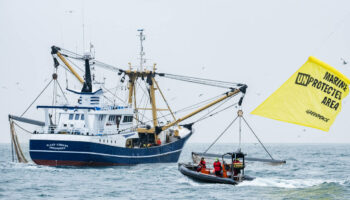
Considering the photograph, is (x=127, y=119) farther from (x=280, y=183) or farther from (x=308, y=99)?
(x=308, y=99)

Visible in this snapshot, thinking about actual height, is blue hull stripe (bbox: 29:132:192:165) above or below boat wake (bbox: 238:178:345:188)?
above

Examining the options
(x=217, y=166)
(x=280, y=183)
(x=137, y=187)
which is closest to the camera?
(x=217, y=166)

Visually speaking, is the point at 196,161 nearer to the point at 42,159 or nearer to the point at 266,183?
the point at 266,183

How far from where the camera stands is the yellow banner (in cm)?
2362

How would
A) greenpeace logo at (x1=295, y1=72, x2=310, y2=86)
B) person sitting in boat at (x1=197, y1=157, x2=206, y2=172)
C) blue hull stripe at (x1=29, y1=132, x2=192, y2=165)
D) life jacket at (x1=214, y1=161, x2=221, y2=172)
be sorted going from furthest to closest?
1. blue hull stripe at (x1=29, y1=132, x2=192, y2=165)
2. person sitting in boat at (x1=197, y1=157, x2=206, y2=172)
3. life jacket at (x1=214, y1=161, x2=221, y2=172)
4. greenpeace logo at (x1=295, y1=72, x2=310, y2=86)

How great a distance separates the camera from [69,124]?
47531mm

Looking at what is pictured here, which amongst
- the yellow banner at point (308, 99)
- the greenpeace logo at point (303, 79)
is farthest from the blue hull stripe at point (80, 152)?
the greenpeace logo at point (303, 79)

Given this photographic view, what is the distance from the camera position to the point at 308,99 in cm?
2398

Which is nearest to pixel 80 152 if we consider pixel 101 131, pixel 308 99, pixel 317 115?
pixel 101 131

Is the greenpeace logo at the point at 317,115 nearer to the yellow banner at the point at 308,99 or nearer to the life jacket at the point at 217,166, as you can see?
the yellow banner at the point at 308,99

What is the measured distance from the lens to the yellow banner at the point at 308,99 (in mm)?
23625

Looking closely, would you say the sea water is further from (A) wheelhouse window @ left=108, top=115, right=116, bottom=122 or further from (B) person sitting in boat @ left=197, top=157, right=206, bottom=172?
(A) wheelhouse window @ left=108, top=115, right=116, bottom=122

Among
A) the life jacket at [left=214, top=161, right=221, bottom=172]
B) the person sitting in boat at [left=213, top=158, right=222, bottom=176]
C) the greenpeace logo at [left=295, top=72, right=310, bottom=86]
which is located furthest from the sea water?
the greenpeace logo at [left=295, top=72, right=310, bottom=86]

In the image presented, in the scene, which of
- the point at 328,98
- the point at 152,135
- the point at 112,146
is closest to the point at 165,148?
the point at 152,135
